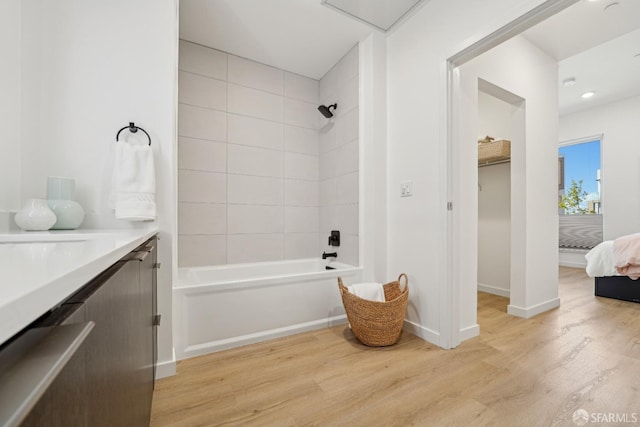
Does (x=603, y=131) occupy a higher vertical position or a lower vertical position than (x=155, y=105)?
higher

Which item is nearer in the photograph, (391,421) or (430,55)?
(391,421)

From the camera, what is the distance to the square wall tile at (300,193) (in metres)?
2.90

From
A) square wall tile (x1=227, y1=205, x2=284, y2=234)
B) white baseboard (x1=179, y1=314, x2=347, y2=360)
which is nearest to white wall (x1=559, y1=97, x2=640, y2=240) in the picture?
white baseboard (x1=179, y1=314, x2=347, y2=360)

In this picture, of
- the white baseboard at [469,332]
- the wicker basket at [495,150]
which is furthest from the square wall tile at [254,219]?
the wicker basket at [495,150]

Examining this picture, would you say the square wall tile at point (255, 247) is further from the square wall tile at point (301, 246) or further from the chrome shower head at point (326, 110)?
the chrome shower head at point (326, 110)

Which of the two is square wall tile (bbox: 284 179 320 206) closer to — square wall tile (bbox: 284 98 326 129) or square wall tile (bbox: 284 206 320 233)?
square wall tile (bbox: 284 206 320 233)

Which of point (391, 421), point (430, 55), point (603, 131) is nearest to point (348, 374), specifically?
point (391, 421)

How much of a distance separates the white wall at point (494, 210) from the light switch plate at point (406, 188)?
162cm

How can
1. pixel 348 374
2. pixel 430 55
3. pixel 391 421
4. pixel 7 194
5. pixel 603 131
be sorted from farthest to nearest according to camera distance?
pixel 603 131 < pixel 430 55 < pixel 348 374 < pixel 7 194 < pixel 391 421

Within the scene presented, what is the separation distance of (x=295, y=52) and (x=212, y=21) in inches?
29.1

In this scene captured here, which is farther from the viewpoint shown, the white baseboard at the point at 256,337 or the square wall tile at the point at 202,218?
the square wall tile at the point at 202,218

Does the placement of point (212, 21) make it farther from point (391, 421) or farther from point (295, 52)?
point (391, 421)

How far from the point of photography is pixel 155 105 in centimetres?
156

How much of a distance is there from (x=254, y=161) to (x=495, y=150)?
2409mm
